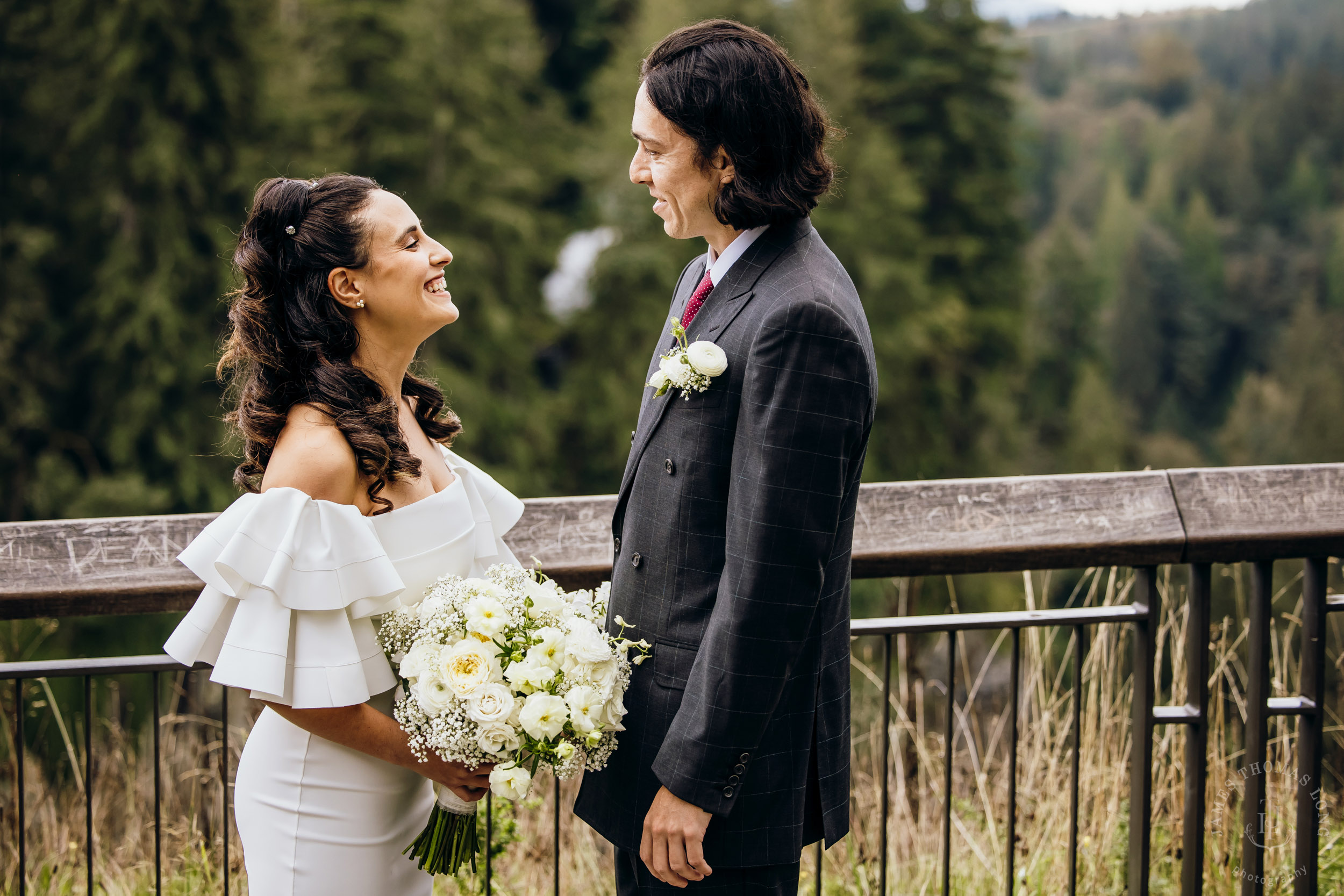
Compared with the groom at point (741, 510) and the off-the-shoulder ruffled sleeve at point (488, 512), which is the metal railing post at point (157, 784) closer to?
the off-the-shoulder ruffled sleeve at point (488, 512)

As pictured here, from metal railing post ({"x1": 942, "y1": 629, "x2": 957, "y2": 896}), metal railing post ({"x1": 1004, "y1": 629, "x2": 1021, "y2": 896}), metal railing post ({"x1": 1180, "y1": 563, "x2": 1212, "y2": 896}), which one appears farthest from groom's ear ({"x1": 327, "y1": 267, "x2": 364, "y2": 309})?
metal railing post ({"x1": 1180, "y1": 563, "x2": 1212, "y2": 896})

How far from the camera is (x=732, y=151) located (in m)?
1.78

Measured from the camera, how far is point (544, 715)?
5.43 ft

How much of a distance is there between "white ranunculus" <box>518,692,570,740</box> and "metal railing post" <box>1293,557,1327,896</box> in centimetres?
161

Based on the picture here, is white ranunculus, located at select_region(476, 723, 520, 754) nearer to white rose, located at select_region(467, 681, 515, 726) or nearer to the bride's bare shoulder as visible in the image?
white rose, located at select_region(467, 681, 515, 726)

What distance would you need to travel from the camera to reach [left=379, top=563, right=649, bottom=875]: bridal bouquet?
66.1 inches

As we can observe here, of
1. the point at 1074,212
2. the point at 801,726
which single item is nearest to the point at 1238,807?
the point at 801,726

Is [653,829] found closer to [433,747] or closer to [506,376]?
[433,747]

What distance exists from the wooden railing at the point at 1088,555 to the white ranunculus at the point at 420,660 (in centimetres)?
39

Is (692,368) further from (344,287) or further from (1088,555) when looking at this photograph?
(1088,555)

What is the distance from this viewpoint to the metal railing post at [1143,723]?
2.27m

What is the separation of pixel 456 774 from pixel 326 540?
45cm

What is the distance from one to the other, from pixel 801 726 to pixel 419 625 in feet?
2.18

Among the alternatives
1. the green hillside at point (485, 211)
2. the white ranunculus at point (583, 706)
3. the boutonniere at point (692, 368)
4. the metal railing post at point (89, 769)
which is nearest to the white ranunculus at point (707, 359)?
the boutonniere at point (692, 368)
